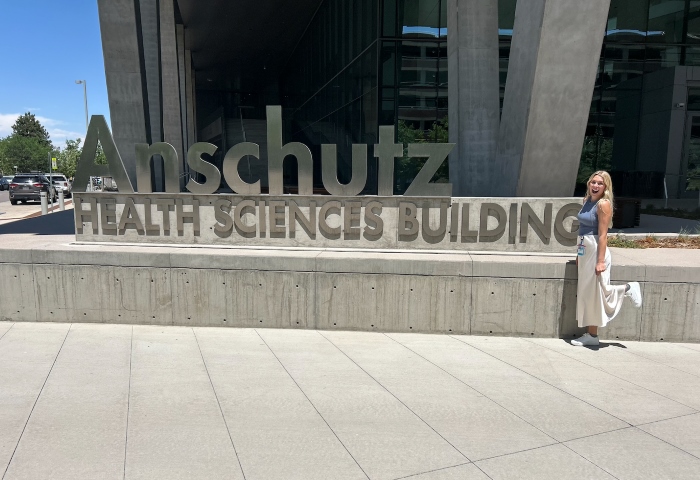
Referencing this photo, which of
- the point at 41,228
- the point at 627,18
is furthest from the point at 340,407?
the point at 627,18

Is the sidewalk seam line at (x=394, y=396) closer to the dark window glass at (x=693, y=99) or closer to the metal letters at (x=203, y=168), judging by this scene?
the metal letters at (x=203, y=168)

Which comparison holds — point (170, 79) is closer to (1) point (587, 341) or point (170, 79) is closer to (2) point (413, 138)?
(2) point (413, 138)

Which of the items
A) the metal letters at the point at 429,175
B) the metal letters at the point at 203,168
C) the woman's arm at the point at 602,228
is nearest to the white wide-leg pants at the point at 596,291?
the woman's arm at the point at 602,228

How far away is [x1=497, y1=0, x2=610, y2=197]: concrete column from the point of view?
8477 mm

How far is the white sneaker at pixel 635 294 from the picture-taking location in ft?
20.1

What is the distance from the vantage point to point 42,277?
7.14m

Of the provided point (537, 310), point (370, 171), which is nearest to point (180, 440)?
point (537, 310)

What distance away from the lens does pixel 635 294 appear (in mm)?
6152

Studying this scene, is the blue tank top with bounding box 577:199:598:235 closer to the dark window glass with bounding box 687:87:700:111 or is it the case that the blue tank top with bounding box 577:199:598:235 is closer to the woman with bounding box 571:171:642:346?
the woman with bounding box 571:171:642:346

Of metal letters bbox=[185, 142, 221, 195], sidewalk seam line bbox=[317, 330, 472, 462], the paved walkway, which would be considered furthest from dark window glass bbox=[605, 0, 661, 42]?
sidewalk seam line bbox=[317, 330, 472, 462]

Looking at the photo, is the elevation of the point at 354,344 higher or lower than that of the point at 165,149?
lower

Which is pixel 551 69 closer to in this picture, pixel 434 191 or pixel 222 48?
pixel 434 191

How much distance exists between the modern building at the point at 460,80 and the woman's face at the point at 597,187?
3.03 m

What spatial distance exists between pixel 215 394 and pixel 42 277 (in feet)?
12.8
